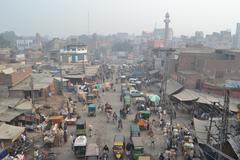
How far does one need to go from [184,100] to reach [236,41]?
107113 millimetres

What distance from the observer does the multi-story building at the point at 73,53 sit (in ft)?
271

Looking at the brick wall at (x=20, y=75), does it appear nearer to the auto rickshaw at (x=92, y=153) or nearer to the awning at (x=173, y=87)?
the auto rickshaw at (x=92, y=153)

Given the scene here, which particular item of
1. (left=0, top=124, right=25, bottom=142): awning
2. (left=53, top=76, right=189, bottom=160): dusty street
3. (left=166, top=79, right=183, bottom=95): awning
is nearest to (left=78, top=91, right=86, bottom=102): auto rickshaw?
(left=53, top=76, right=189, bottom=160): dusty street

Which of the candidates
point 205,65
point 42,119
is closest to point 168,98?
point 205,65

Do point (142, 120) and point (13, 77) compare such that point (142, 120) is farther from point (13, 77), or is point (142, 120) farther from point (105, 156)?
point (13, 77)

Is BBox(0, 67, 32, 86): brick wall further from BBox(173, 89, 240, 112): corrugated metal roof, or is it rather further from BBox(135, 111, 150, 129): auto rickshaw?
BBox(173, 89, 240, 112): corrugated metal roof

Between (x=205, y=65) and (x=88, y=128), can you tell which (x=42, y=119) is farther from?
(x=205, y=65)

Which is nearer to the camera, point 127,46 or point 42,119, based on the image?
point 42,119

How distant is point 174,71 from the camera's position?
49.2m

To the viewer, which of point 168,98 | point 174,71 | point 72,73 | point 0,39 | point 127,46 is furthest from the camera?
point 127,46

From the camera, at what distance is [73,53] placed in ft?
278

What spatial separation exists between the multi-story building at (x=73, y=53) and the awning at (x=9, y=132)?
60098 millimetres

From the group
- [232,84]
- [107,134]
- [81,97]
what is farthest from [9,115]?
[232,84]

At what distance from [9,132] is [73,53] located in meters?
63.8
